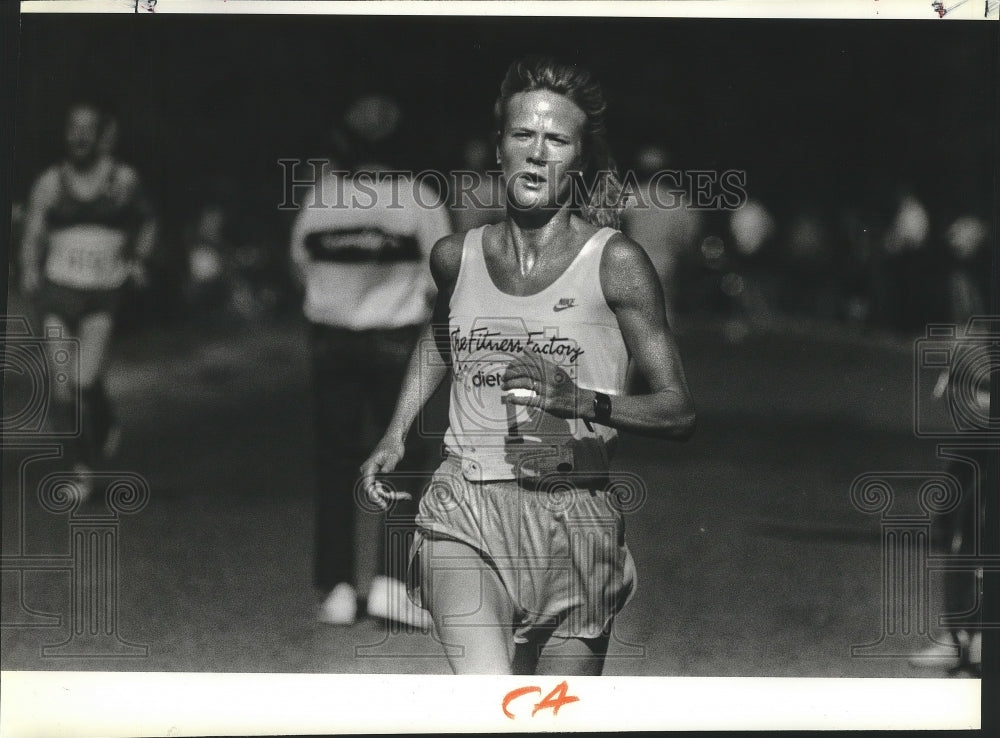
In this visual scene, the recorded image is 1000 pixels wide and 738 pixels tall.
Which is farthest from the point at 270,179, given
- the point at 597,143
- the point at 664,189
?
the point at 664,189

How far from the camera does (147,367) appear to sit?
4211mm

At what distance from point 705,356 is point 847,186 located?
0.92 m

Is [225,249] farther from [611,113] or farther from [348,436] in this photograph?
[611,113]

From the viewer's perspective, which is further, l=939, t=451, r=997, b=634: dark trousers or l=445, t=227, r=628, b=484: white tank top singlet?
l=939, t=451, r=997, b=634: dark trousers

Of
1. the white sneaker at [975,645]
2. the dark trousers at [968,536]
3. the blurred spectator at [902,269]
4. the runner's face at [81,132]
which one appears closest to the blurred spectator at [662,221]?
the blurred spectator at [902,269]

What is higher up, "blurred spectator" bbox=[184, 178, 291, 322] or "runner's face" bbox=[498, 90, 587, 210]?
"runner's face" bbox=[498, 90, 587, 210]

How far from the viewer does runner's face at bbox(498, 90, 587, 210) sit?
4148 millimetres

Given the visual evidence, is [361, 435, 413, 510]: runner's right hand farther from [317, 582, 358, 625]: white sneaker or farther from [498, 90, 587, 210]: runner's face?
[498, 90, 587, 210]: runner's face

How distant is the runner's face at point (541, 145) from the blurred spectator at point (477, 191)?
0.07 meters

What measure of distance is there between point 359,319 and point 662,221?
1308 mm

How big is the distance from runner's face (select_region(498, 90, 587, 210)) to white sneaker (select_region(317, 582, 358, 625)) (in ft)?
5.80

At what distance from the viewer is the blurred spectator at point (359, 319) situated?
418cm

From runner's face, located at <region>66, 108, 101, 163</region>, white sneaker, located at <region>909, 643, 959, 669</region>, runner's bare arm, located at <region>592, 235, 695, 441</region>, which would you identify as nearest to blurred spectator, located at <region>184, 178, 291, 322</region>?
runner's face, located at <region>66, 108, 101, 163</region>

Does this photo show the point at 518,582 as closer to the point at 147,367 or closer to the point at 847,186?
the point at 147,367
